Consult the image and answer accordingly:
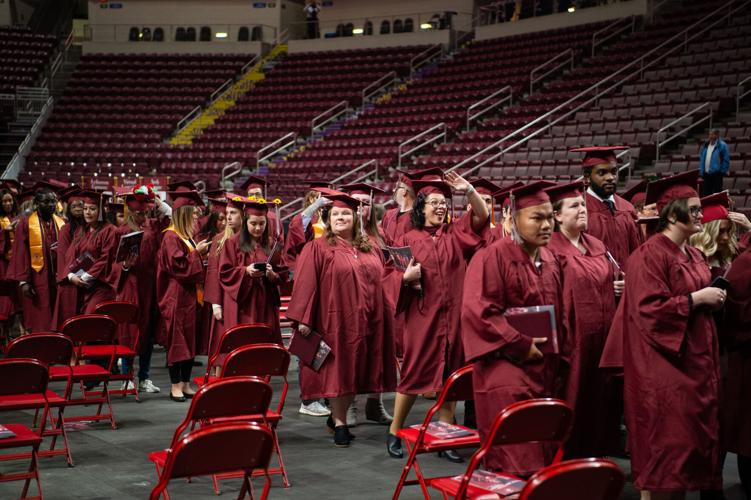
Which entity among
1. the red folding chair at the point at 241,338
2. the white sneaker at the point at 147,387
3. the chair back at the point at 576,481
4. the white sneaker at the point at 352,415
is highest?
the chair back at the point at 576,481

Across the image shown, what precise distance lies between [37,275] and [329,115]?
15510 millimetres

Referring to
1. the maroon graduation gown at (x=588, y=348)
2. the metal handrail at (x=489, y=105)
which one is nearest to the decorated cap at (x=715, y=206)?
the maroon graduation gown at (x=588, y=348)

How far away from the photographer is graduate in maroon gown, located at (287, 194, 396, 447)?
6.14 metres

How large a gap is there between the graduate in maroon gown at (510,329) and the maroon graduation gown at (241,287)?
318cm

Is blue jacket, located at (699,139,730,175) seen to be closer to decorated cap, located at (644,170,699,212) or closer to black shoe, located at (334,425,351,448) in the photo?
black shoe, located at (334,425,351,448)

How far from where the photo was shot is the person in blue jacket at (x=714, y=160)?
12.6 m

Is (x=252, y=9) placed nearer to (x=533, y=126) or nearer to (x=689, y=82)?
(x=533, y=126)

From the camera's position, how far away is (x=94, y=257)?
8.27 m

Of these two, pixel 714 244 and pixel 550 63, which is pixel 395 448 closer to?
pixel 714 244

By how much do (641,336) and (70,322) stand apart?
4126 millimetres

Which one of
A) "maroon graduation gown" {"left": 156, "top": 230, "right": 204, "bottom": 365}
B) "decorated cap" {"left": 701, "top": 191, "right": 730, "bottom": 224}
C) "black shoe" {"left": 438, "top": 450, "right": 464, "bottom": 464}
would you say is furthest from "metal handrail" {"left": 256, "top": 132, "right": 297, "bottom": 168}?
"decorated cap" {"left": 701, "top": 191, "right": 730, "bottom": 224}

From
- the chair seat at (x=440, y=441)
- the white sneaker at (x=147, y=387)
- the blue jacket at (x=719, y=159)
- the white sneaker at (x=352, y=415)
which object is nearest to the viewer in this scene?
the chair seat at (x=440, y=441)

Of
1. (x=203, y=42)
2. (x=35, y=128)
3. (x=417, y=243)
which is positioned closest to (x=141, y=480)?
(x=417, y=243)

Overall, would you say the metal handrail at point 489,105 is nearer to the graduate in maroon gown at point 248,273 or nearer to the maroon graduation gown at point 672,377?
the graduate in maroon gown at point 248,273
